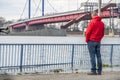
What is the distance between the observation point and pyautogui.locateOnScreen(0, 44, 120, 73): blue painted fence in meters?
14.0

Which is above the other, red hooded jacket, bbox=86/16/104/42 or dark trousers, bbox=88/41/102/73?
red hooded jacket, bbox=86/16/104/42

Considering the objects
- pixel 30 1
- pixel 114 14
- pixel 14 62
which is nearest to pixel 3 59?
pixel 14 62

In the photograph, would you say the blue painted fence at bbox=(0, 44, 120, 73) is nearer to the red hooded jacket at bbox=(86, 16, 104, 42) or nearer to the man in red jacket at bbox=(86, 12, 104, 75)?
the man in red jacket at bbox=(86, 12, 104, 75)

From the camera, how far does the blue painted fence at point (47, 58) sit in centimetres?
1397

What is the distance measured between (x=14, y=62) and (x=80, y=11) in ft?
182

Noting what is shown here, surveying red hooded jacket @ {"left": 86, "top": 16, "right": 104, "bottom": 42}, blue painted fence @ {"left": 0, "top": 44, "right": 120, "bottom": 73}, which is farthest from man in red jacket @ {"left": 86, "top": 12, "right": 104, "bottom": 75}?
blue painted fence @ {"left": 0, "top": 44, "right": 120, "bottom": 73}

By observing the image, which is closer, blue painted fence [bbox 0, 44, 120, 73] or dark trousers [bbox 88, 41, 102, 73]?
dark trousers [bbox 88, 41, 102, 73]

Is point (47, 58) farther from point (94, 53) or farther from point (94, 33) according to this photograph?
point (94, 33)

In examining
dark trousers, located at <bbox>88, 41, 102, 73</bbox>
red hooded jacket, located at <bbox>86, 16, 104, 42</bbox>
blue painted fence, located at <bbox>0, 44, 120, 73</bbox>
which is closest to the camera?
red hooded jacket, located at <bbox>86, 16, 104, 42</bbox>

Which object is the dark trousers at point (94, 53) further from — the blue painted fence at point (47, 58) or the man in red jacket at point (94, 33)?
the blue painted fence at point (47, 58)

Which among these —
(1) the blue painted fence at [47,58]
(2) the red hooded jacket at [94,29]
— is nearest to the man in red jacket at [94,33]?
(2) the red hooded jacket at [94,29]

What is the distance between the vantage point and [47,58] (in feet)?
49.7

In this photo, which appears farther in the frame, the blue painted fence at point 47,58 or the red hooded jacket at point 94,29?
the blue painted fence at point 47,58

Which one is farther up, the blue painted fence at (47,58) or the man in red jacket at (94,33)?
the man in red jacket at (94,33)
